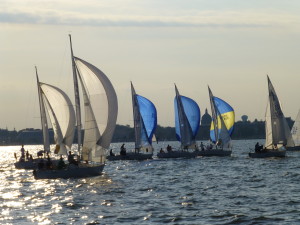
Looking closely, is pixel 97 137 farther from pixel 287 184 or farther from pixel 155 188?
pixel 287 184

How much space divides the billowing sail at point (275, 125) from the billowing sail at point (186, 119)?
8.70 meters

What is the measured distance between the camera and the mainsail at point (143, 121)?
80.5 m

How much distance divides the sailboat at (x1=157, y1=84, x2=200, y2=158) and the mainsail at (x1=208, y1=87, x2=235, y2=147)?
74.9 inches

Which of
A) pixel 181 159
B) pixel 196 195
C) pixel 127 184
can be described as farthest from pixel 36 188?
pixel 181 159

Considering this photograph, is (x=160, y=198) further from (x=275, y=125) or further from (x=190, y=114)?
Result: (x=190, y=114)

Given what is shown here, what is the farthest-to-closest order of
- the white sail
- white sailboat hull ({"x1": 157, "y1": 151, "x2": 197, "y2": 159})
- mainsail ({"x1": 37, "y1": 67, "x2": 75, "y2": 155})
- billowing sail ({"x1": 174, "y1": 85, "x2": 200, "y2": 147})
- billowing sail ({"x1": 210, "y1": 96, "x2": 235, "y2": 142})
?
the white sail < billowing sail ({"x1": 210, "y1": 96, "x2": 235, "y2": 142}) < billowing sail ({"x1": 174, "y1": 85, "x2": 200, "y2": 147}) < white sailboat hull ({"x1": 157, "y1": 151, "x2": 197, "y2": 159}) < mainsail ({"x1": 37, "y1": 67, "x2": 75, "y2": 155})

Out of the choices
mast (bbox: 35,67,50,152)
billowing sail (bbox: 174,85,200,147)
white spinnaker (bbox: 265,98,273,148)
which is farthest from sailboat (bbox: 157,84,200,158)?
mast (bbox: 35,67,50,152)

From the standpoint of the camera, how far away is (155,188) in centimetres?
4412

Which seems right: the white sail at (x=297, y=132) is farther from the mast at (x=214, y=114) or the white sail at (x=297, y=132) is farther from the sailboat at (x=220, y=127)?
the mast at (x=214, y=114)

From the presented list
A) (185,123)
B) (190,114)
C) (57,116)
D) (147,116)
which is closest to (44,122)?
(57,116)

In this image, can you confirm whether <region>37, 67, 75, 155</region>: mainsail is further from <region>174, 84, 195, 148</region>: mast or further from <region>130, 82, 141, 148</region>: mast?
<region>174, 84, 195, 148</region>: mast

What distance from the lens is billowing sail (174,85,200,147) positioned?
81806mm

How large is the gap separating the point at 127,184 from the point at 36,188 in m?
5.06

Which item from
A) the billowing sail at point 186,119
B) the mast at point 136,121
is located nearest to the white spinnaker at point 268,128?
the billowing sail at point 186,119
